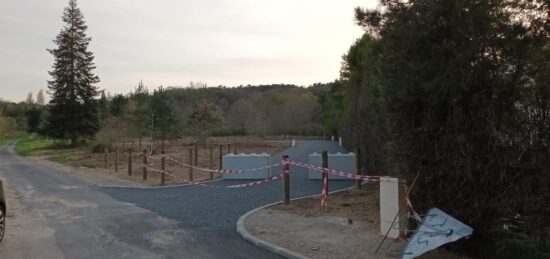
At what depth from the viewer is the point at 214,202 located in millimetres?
13430

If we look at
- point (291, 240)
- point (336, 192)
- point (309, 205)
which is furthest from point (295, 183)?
point (291, 240)

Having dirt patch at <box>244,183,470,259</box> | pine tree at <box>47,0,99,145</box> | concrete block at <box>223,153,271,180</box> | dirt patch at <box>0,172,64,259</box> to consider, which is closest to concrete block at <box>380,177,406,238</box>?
dirt patch at <box>244,183,470,259</box>

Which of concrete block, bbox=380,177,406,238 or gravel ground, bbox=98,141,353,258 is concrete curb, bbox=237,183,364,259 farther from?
concrete block, bbox=380,177,406,238

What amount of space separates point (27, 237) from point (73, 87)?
48.8m

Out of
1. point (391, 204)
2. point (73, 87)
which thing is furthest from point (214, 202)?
point (73, 87)

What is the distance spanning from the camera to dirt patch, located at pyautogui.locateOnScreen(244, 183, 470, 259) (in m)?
7.75

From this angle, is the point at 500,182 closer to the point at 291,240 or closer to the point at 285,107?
the point at 291,240

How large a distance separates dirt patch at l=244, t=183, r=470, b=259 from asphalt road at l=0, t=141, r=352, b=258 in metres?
0.55

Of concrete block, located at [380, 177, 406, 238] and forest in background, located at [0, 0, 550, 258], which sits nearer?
forest in background, located at [0, 0, 550, 258]

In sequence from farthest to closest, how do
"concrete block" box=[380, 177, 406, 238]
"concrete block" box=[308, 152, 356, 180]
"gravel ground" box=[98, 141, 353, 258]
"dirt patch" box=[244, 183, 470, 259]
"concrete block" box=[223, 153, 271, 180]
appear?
1. "concrete block" box=[223, 153, 271, 180]
2. "concrete block" box=[308, 152, 356, 180]
3. "gravel ground" box=[98, 141, 353, 258]
4. "concrete block" box=[380, 177, 406, 238]
5. "dirt patch" box=[244, 183, 470, 259]

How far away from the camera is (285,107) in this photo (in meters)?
101

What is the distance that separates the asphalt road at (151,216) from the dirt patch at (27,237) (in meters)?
0.19

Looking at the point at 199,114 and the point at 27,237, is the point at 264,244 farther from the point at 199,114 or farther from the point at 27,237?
the point at 199,114

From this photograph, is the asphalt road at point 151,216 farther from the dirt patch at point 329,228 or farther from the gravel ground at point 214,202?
the dirt patch at point 329,228
